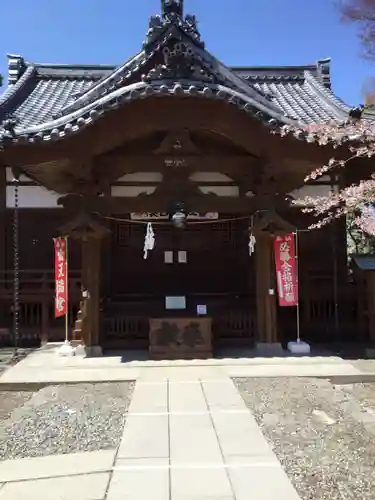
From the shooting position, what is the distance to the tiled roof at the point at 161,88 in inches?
339

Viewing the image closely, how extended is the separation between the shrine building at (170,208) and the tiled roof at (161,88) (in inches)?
1.5

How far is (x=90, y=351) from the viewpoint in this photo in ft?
31.2

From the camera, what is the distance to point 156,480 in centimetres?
405

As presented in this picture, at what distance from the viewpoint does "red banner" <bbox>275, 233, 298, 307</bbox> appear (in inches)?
385

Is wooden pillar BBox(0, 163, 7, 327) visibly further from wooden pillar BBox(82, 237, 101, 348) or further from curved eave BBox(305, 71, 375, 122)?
curved eave BBox(305, 71, 375, 122)

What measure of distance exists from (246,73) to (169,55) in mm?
6914

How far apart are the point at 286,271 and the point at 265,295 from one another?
71cm

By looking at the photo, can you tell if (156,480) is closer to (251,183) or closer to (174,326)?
(174,326)

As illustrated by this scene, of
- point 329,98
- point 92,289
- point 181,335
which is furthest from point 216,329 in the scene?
point 329,98

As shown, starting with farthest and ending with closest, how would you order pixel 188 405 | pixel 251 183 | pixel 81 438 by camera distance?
pixel 251 183, pixel 188 405, pixel 81 438

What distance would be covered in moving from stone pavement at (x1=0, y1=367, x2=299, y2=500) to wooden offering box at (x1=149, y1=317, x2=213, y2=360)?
3080 millimetres

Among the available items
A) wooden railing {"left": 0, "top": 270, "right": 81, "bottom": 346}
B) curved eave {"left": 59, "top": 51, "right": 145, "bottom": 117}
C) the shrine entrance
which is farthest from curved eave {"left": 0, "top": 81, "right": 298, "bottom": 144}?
wooden railing {"left": 0, "top": 270, "right": 81, "bottom": 346}

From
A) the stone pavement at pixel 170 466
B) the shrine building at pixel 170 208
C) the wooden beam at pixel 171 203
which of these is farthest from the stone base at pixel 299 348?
the stone pavement at pixel 170 466

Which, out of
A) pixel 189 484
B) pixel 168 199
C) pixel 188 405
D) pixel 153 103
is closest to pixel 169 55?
pixel 153 103
